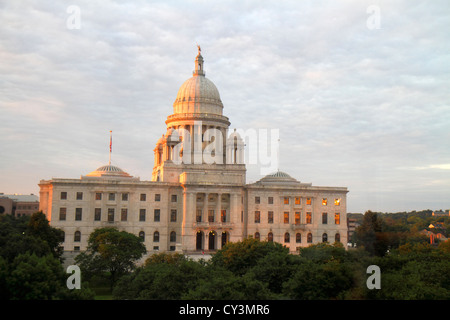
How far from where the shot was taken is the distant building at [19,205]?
496 feet

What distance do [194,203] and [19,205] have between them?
328ft

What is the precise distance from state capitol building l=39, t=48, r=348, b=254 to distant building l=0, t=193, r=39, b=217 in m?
74.7

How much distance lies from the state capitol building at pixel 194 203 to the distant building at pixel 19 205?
2941 inches

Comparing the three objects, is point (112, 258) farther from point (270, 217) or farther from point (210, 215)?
point (270, 217)

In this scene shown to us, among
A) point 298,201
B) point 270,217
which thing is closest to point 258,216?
point 270,217

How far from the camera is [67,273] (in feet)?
127

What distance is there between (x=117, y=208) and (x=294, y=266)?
45.4 meters

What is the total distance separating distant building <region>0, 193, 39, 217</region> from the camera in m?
151

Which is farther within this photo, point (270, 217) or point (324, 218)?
point (324, 218)

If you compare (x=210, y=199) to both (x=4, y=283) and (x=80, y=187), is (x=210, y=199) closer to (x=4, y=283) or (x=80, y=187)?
(x=80, y=187)

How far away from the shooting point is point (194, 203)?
81312mm

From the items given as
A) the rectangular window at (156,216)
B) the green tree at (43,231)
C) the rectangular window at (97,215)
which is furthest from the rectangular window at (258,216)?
the green tree at (43,231)

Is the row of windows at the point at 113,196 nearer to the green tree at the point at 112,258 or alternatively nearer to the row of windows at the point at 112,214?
the row of windows at the point at 112,214

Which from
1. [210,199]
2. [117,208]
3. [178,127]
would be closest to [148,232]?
[117,208]
